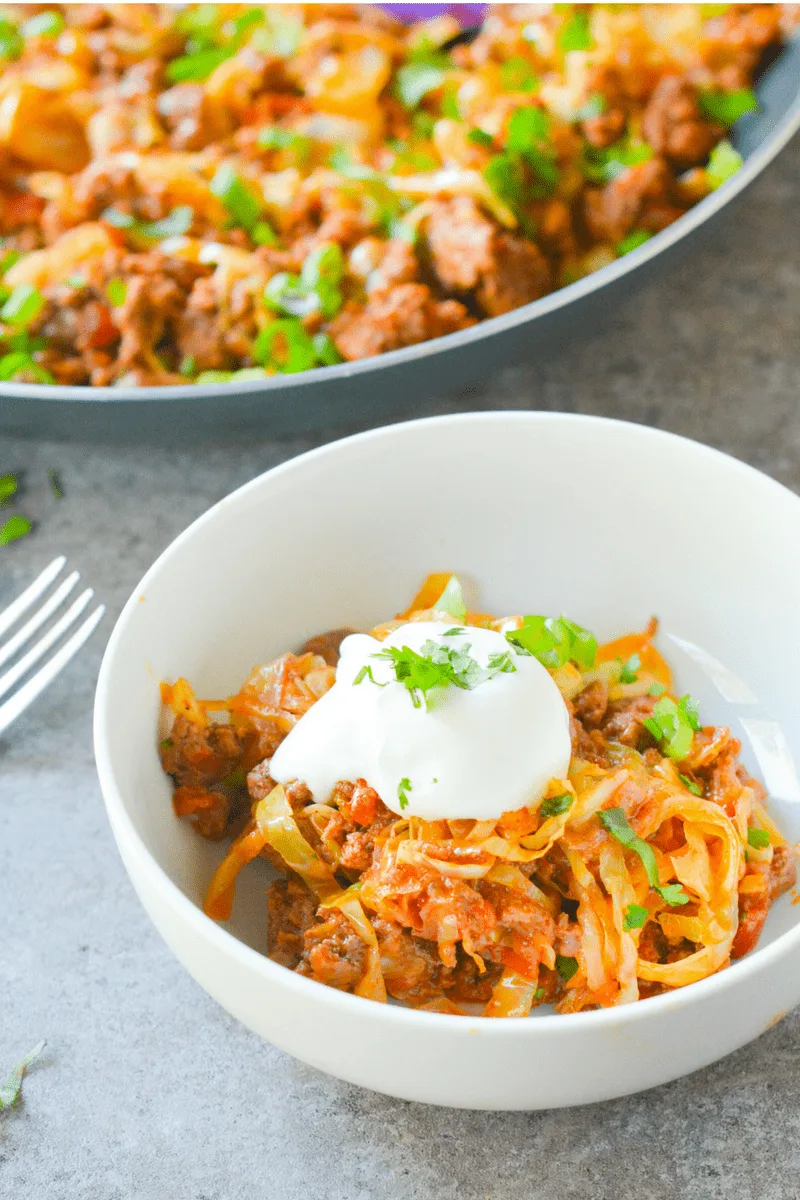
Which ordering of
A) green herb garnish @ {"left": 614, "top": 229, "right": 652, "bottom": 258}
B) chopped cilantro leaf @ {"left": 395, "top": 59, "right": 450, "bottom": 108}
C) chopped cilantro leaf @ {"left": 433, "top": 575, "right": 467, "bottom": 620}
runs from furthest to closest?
chopped cilantro leaf @ {"left": 395, "top": 59, "right": 450, "bottom": 108}, green herb garnish @ {"left": 614, "top": 229, "right": 652, "bottom": 258}, chopped cilantro leaf @ {"left": 433, "top": 575, "right": 467, "bottom": 620}

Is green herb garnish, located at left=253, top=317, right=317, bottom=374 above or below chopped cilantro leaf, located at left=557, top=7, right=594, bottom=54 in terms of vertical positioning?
below

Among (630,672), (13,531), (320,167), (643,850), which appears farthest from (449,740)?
(320,167)

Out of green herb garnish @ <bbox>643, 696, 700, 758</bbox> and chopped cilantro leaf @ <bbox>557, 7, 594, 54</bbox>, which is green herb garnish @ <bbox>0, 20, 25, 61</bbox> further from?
green herb garnish @ <bbox>643, 696, 700, 758</bbox>

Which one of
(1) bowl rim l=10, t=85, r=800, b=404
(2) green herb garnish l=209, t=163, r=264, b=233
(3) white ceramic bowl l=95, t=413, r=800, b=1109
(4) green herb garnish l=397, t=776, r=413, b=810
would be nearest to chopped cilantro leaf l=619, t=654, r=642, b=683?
(3) white ceramic bowl l=95, t=413, r=800, b=1109

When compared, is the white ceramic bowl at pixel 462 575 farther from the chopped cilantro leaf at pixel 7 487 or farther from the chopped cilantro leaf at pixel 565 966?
the chopped cilantro leaf at pixel 7 487

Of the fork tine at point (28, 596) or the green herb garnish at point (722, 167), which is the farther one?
the green herb garnish at point (722, 167)

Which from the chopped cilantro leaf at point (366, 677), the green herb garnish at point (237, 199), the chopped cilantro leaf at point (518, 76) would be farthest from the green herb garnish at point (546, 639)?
the chopped cilantro leaf at point (518, 76)
